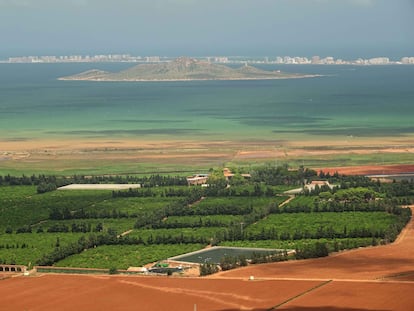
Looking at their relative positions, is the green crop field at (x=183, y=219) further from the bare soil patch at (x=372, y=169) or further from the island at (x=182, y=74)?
the island at (x=182, y=74)

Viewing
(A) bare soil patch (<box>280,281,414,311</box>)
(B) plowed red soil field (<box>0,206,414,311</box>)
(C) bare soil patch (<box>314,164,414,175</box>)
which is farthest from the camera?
(C) bare soil patch (<box>314,164,414,175</box>)

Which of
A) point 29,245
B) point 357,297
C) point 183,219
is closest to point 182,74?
point 183,219

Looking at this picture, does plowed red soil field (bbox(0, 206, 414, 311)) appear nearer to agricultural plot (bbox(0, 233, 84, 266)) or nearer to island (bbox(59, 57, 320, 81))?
agricultural plot (bbox(0, 233, 84, 266))

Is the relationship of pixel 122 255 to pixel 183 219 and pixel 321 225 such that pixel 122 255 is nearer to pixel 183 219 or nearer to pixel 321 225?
pixel 183 219

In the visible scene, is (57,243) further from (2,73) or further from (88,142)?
(2,73)

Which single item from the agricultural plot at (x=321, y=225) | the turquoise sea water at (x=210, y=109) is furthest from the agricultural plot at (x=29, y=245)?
the turquoise sea water at (x=210, y=109)

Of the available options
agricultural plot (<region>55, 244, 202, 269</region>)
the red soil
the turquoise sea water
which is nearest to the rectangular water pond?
agricultural plot (<region>55, 244, 202, 269</region>)
